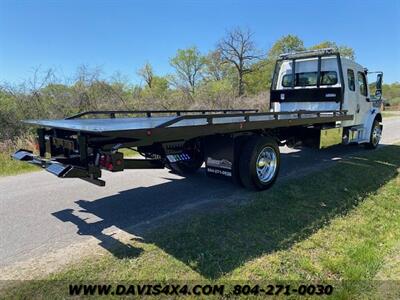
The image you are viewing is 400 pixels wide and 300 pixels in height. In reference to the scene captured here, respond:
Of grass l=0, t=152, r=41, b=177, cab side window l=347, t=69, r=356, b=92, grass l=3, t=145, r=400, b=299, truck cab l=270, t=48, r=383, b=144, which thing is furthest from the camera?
cab side window l=347, t=69, r=356, b=92

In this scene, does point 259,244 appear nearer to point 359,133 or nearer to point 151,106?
point 359,133

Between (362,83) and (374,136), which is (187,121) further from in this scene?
(374,136)

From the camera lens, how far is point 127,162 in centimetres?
477

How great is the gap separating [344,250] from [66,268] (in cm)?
308

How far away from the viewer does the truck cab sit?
896 cm

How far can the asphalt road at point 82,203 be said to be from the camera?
417 cm

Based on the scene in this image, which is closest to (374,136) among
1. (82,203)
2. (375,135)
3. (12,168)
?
(375,135)

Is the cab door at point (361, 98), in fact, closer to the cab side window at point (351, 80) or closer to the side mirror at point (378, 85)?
the cab side window at point (351, 80)

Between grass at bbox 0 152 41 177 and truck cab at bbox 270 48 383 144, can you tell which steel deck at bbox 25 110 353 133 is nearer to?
truck cab at bbox 270 48 383 144

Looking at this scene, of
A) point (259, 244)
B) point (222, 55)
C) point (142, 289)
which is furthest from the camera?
point (222, 55)

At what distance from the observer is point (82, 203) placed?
5410 millimetres

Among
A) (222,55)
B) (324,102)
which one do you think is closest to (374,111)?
(324,102)

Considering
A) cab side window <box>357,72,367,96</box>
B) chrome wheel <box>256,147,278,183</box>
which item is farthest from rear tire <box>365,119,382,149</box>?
chrome wheel <box>256,147,278,183</box>

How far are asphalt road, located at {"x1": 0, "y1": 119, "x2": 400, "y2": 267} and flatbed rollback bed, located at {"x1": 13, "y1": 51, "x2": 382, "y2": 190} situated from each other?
488 mm
